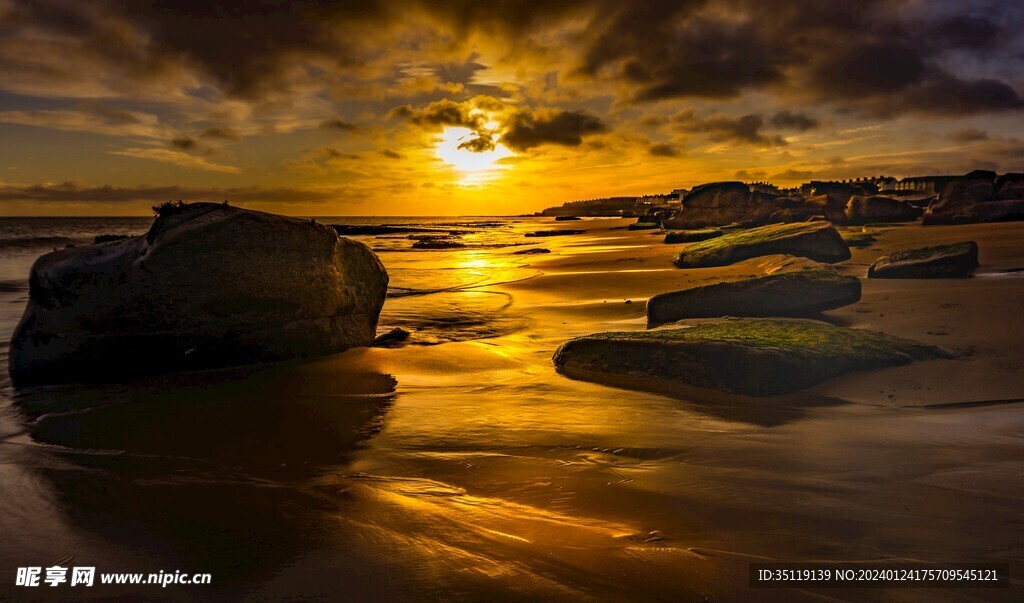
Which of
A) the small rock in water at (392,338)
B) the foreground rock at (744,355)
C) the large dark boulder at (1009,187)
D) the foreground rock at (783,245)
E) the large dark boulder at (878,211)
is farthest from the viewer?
the large dark boulder at (878,211)

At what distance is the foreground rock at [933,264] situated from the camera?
27.9ft

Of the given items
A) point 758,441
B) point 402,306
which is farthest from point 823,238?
point 758,441

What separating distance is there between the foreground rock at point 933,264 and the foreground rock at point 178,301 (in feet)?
28.4

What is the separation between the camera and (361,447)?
3.37 m

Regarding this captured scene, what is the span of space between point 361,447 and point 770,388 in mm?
2977

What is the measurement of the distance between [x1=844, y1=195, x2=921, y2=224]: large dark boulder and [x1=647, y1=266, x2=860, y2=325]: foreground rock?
28641mm

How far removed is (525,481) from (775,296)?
4.76 metres

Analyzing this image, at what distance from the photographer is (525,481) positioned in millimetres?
2805

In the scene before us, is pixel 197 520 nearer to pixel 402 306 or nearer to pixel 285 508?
pixel 285 508

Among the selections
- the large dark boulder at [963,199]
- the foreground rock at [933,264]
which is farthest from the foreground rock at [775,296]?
the large dark boulder at [963,199]

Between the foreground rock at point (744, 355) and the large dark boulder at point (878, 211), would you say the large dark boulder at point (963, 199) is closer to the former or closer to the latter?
the large dark boulder at point (878, 211)

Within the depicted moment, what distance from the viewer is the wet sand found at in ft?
6.62

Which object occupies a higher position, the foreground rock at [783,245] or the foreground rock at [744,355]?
the foreground rock at [783,245]

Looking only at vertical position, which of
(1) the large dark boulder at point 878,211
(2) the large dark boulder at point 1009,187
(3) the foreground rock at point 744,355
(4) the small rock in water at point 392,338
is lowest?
(4) the small rock in water at point 392,338
